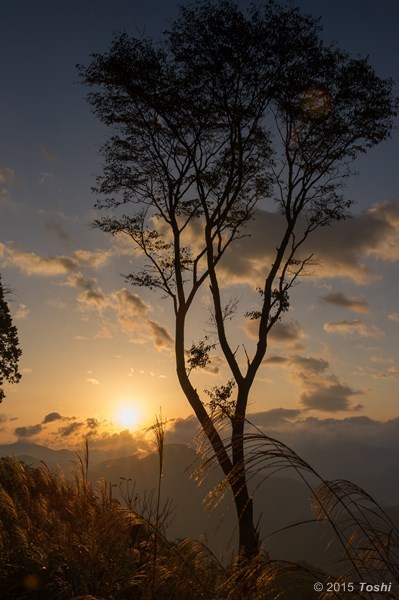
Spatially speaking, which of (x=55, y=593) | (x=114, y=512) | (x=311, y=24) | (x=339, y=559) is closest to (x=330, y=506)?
(x=339, y=559)

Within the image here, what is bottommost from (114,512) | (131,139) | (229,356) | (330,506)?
(114,512)

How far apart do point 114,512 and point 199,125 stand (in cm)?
1520

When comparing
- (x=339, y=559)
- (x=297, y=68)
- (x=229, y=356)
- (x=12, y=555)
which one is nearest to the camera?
(x=339, y=559)

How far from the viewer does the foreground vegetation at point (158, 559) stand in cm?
319

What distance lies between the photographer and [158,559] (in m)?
5.93

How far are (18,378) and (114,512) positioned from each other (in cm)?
2840

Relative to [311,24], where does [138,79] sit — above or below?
below

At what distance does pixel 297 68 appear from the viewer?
59.0 ft

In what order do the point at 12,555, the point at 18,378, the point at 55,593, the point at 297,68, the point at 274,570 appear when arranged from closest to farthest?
the point at 274,570 < the point at 55,593 < the point at 12,555 < the point at 297,68 < the point at 18,378

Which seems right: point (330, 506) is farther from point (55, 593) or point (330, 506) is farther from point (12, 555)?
point (12, 555)

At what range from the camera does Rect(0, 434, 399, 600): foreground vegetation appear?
3.19 m

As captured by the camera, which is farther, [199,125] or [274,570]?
[199,125]

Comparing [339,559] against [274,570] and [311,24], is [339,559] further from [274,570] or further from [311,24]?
[311,24]

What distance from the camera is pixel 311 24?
58.7ft
